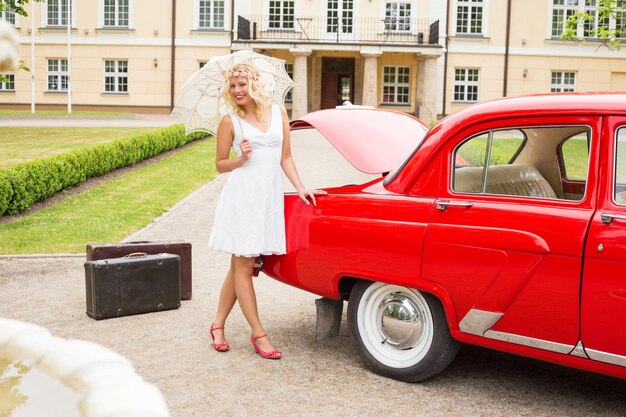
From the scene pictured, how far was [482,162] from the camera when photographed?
5273 mm

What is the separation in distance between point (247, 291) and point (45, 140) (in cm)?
1845

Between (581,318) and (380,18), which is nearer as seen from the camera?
(581,318)

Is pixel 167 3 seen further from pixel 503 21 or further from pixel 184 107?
pixel 184 107

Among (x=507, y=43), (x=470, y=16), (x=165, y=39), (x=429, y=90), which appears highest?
(x=470, y=16)

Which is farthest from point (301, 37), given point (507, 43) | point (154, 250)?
point (154, 250)

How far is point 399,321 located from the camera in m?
5.41

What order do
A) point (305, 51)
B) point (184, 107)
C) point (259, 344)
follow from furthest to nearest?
point (305, 51) < point (184, 107) < point (259, 344)

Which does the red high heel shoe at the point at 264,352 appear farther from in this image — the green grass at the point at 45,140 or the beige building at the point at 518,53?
the beige building at the point at 518,53

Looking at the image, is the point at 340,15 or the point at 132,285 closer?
the point at 132,285

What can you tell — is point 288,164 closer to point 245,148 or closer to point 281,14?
point 245,148

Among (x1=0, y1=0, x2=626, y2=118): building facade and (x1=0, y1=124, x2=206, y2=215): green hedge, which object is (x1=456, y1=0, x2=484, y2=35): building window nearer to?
(x1=0, y1=0, x2=626, y2=118): building facade

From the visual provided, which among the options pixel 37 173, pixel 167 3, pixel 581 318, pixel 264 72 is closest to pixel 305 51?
pixel 167 3

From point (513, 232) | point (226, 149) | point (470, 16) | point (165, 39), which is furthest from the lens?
point (470, 16)

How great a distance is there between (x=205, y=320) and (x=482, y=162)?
281cm
